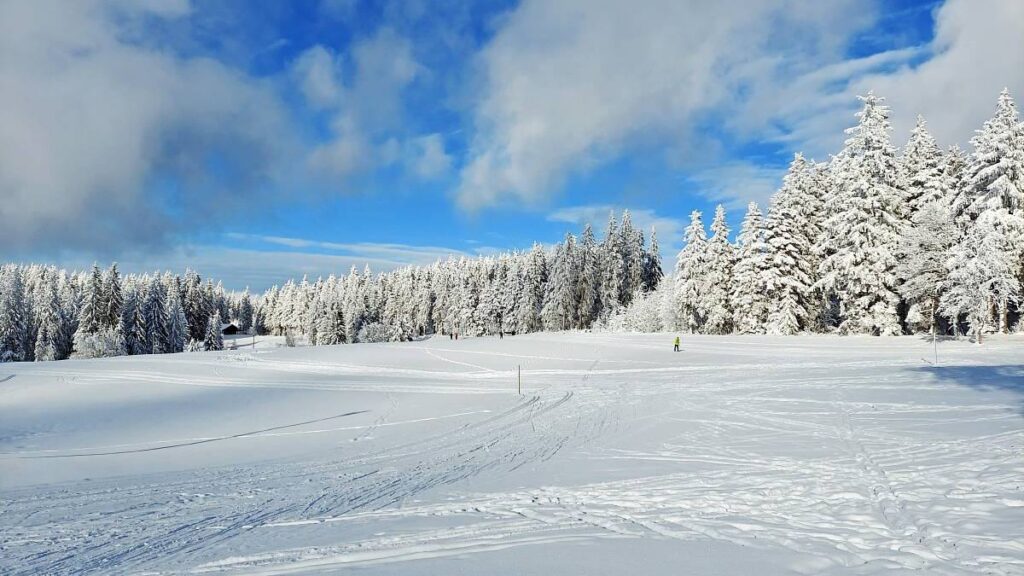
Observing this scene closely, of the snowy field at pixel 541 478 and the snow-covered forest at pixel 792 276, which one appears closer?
the snowy field at pixel 541 478

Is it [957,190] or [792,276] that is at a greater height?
[957,190]

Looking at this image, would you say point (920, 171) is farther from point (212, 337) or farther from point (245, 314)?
point (245, 314)

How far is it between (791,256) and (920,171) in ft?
32.5

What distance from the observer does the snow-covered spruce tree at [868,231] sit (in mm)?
37156

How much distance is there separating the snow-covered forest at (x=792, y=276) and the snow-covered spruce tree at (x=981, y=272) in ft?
0.30

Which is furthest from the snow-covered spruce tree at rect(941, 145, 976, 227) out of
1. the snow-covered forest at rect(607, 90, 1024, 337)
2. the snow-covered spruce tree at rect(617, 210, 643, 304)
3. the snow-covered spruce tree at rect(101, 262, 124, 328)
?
the snow-covered spruce tree at rect(101, 262, 124, 328)

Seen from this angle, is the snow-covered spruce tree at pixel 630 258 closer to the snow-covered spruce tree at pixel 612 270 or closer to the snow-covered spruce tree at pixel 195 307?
the snow-covered spruce tree at pixel 612 270

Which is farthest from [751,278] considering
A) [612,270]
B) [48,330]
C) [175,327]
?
[48,330]

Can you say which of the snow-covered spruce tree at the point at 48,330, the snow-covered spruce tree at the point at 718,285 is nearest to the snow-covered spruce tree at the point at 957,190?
the snow-covered spruce tree at the point at 718,285

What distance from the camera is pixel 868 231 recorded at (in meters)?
37.8

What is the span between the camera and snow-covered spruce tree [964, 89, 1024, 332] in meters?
31.2

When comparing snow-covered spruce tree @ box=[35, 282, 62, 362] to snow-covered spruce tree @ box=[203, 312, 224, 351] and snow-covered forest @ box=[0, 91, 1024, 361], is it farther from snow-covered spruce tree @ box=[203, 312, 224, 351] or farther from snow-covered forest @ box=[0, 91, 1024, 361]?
snow-covered spruce tree @ box=[203, 312, 224, 351]

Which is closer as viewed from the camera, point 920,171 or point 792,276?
point 920,171

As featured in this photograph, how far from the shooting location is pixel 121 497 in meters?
9.62
